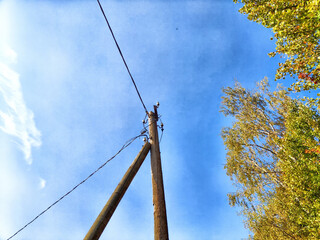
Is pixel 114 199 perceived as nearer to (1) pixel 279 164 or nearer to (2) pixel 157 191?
(2) pixel 157 191

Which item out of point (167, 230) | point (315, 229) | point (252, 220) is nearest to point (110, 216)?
point (167, 230)

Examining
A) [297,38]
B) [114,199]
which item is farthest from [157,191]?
[297,38]

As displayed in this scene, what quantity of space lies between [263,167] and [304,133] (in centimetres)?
420

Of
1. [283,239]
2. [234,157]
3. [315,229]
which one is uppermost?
[234,157]

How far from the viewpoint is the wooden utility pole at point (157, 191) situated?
3.17 m

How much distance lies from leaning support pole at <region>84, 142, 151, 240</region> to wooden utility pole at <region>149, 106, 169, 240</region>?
0.27 meters

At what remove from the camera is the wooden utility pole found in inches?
125

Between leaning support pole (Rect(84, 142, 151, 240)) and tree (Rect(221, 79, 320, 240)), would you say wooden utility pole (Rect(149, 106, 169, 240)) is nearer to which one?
leaning support pole (Rect(84, 142, 151, 240))

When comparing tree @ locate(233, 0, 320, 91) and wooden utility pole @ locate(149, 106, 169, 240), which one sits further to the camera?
tree @ locate(233, 0, 320, 91)

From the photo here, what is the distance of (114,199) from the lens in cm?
314

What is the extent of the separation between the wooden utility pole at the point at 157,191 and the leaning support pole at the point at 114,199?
0.27 meters

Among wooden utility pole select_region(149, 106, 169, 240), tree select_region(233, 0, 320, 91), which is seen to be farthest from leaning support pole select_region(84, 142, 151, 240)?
tree select_region(233, 0, 320, 91)

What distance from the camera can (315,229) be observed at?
316 inches

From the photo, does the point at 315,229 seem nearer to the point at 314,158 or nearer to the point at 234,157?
the point at 314,158
